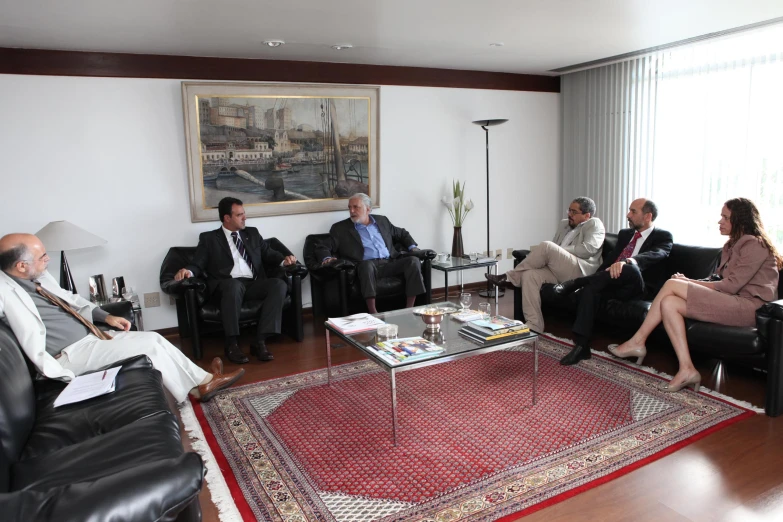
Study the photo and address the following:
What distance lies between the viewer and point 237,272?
468 centimetres

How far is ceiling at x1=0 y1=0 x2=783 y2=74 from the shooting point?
132 inches

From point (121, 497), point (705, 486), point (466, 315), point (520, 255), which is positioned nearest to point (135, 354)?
point (121, 497)

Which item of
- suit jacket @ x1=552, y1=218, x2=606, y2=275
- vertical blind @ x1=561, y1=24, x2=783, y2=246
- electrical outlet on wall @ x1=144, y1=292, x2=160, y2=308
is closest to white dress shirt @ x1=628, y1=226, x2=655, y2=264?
suit jacket @ x1=552, y1=218, x2=606, y2=275

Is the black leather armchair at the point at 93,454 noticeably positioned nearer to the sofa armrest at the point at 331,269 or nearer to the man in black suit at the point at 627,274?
the sofa armrest at the point at 331,269

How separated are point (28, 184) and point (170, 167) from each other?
3.43ft

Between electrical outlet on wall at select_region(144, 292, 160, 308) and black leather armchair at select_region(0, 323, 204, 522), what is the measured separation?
6.63 ft

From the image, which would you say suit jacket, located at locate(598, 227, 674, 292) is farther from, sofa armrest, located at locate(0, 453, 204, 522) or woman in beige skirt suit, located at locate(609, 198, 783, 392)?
sofa armrest, located at locate(0, 453, 204, 522)

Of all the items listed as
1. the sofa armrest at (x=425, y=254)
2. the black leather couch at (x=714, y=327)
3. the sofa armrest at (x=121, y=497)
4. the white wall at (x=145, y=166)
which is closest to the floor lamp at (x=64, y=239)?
the white wall at (x=145, y=166)

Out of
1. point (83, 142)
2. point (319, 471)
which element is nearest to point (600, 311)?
point (319, 471)

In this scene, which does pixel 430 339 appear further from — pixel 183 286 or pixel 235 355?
pixel 183 286

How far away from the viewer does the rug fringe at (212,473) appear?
7.66 ft

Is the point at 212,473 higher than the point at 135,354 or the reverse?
the reverse

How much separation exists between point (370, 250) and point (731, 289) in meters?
2.91

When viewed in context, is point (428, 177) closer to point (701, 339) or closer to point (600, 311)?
point (600, 311)
